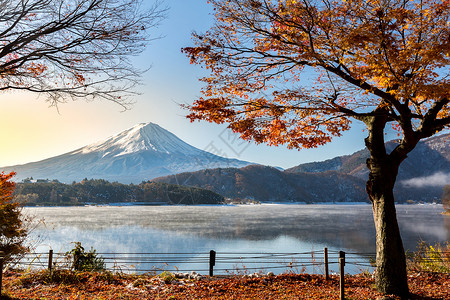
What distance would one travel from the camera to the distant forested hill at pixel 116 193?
110 m

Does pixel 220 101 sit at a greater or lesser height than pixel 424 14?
lesser

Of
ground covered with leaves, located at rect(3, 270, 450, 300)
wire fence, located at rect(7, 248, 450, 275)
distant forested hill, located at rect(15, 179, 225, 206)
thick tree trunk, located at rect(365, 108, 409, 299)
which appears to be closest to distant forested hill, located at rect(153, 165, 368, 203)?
distant forested hill, located at rect(15, 179, 225, 206)

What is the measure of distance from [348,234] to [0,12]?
120 feet

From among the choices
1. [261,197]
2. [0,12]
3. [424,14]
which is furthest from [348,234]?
[261,197]

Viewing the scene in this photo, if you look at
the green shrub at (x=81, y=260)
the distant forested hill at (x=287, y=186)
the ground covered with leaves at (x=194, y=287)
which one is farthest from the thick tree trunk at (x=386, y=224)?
the distant forested hill at (x=287, y=186)

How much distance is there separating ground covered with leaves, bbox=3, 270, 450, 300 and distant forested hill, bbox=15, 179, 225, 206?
109m

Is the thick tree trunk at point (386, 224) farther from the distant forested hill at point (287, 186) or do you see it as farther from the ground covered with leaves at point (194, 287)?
the distant forested hill at point (287, 186)

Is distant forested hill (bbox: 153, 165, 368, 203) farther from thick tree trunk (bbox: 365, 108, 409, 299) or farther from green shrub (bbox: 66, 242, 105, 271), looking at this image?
thick tree trunk (bbox: 365, 108, 409, 299)

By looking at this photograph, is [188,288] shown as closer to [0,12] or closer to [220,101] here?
[220,101]

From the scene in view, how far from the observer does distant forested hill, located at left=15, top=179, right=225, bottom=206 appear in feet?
360

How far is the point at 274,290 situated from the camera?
7.80m

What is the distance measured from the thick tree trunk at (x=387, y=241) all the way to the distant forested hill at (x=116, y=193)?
11133cm

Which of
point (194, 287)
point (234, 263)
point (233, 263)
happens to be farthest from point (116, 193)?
point (194, 287)

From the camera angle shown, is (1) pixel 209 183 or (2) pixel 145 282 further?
(1) pixel 209 183
